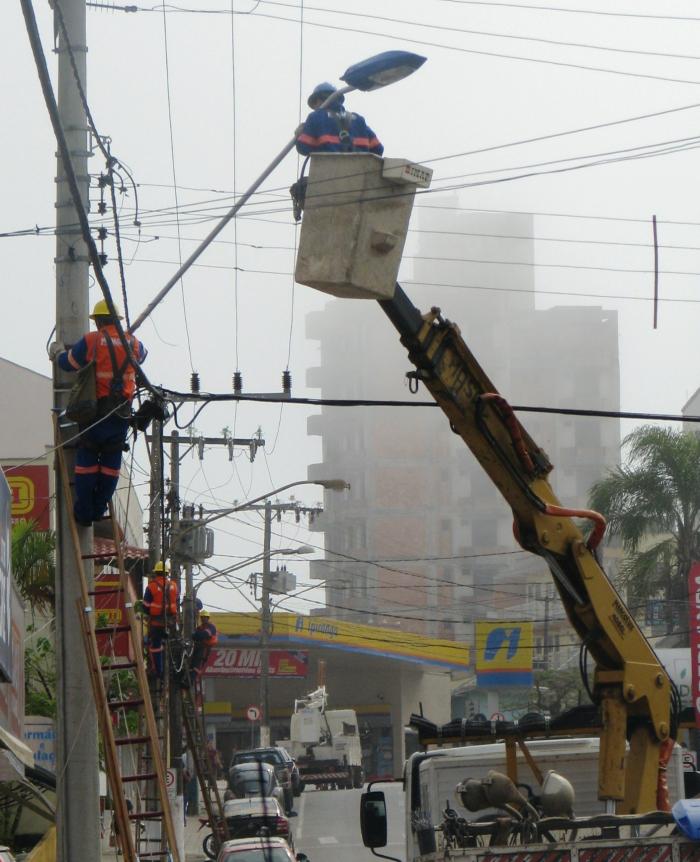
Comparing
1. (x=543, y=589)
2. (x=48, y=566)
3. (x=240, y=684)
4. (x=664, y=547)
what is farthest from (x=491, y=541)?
(x=48, y=566)

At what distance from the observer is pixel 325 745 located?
178 ft

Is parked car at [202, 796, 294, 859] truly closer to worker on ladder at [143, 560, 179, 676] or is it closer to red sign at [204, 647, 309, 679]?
worker on ladder at [143, 560, 179, 676]

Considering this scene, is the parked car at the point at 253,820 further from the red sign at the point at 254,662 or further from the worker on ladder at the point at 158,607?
the red sign at the point at 254,662

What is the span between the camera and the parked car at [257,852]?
21.8m

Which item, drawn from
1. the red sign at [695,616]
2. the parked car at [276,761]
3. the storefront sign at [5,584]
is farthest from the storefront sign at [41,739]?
the parked car at [276,761]

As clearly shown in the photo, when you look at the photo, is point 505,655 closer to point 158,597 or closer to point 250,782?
point 250,782

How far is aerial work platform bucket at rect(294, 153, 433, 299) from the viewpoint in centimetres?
1012

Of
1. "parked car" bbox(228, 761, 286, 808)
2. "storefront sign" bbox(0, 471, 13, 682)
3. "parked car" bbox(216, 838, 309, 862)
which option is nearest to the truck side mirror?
"storefront sign" bbox(0, 471, 13, 682)

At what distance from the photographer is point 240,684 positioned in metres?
66.5

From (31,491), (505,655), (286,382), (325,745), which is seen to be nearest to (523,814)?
(286,382)

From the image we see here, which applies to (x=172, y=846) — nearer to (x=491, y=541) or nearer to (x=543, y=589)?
(x=543, y=589)

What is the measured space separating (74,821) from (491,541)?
3285 inches

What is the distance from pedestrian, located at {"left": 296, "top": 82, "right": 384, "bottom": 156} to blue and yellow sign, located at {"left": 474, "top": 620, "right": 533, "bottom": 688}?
132ft

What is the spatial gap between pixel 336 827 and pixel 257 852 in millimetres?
15543
